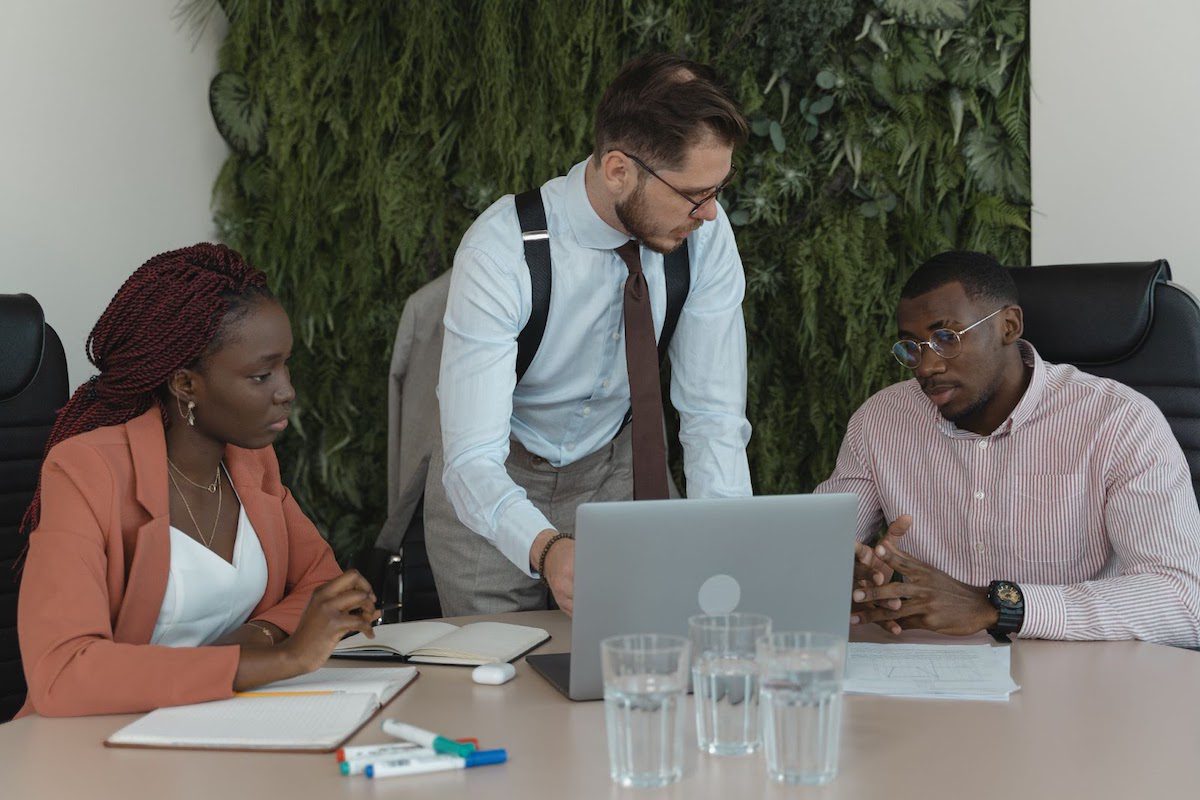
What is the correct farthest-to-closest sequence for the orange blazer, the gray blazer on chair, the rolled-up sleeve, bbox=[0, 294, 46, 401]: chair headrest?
the gray blazer on chair < bbox=[0, 294, 46, 401]: chair headrest < the rolled-up sleeve < the orange blazer

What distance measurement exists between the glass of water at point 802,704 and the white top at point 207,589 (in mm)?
932

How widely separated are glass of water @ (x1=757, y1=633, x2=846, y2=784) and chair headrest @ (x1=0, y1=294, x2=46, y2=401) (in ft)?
5.71

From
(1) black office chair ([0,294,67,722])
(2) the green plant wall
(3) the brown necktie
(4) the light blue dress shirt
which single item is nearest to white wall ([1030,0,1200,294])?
(2) the green plant wall

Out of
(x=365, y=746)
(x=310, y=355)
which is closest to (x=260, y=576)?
(x=365, y=746)

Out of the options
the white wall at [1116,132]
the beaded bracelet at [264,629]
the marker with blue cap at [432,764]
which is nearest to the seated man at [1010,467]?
the white wall at [1116,132]

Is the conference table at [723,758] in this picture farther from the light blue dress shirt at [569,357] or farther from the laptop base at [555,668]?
the light blue dress shirt at [569,357]

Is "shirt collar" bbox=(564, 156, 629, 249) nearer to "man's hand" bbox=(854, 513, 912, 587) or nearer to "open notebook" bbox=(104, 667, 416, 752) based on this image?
"man's hand" bbox=(854, 513, 912, 587)

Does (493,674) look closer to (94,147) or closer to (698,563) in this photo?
(698,563)

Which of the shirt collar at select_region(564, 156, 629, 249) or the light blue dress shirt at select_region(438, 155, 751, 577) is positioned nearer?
the light blue dress shirt at select_region(438, 155, 751, 577)

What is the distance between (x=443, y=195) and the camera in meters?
3.27

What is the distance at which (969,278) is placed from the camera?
2166 mm

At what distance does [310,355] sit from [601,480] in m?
1.34

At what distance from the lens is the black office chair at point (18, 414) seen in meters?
2.28

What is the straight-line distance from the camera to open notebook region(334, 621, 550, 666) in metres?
1.65
